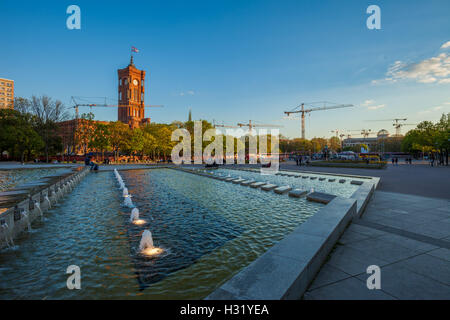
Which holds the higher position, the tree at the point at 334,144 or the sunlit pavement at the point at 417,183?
the tree at the point at 334,144

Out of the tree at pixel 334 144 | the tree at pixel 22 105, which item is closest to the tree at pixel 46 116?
the tree at pixel 22 105

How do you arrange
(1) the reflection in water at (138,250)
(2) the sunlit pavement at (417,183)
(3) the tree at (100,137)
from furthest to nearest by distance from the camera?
(3) the tree at (100,137) → (2) the sunlit pavement at (417,183) → (1) the reflection in water at (138,250)

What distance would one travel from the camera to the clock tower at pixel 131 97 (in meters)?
106

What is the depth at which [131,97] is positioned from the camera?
10938 centimetres

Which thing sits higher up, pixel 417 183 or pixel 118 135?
pixel 118 135

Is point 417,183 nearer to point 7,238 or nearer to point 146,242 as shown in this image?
point 146,242

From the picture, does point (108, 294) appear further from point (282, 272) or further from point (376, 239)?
point (376, 239)

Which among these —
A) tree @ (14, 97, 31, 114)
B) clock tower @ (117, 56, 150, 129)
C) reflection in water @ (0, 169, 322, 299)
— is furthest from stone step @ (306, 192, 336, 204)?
clock tower @ (117, 56, 150, 129)

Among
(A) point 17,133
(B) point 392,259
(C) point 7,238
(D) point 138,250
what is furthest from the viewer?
(A) point 17,133

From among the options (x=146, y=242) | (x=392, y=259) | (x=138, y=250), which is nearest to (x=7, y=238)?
(x=138, y=250)

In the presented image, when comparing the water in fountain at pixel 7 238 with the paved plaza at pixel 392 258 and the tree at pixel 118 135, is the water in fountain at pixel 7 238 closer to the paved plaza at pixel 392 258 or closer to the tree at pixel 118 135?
the paved plaza at pixel 392 258

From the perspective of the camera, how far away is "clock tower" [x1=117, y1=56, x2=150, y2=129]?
349ft

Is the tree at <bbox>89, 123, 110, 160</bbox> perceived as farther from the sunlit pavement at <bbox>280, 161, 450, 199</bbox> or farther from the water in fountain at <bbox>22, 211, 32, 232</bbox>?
the sunlit pavement at <bbox>280, 161, 450, 199</bbox>
